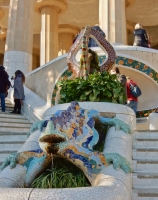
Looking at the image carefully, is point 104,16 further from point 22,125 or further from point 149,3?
point 149,3

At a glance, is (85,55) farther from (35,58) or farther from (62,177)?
(35,58)

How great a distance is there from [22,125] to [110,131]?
5.08 meters

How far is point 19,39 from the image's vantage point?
15812 millimetres

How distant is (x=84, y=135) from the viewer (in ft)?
16.7

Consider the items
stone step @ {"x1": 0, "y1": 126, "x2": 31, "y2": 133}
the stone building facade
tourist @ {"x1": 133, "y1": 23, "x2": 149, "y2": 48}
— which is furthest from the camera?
the stone building facade

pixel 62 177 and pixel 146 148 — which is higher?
pixel 146 148

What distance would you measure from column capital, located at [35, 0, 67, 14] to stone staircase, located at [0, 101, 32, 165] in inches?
356

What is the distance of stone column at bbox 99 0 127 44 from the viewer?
48.3 ft

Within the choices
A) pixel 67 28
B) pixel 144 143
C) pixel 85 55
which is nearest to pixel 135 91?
pixel 85 55

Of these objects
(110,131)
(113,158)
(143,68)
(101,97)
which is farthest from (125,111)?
(143,68)

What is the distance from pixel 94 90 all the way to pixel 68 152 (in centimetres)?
306

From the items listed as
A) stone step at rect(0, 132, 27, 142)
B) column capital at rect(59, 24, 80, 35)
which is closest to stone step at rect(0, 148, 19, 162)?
stone step at rect(0, 132, 27, 142)

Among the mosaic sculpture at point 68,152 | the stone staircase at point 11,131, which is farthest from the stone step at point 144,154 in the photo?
the stone staircase at point 11,131

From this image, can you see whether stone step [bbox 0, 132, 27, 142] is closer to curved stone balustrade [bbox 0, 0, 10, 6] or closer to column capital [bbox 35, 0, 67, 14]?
column capital [bbox 35, 0, 67, 14]
